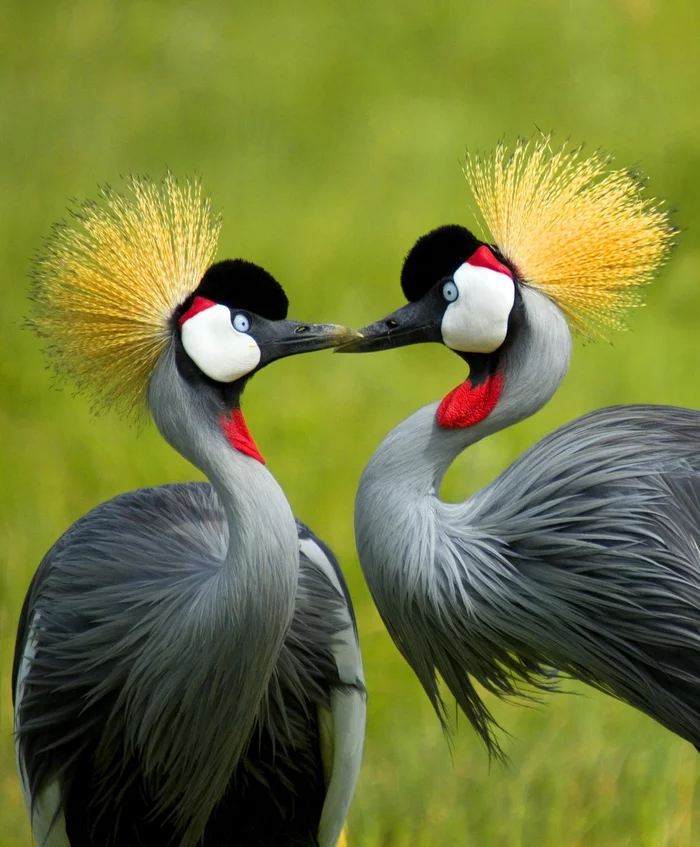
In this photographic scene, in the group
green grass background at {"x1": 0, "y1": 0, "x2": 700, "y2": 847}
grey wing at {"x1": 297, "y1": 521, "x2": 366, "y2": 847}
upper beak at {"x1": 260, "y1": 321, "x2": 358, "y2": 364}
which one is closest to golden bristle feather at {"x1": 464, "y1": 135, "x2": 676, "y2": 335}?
upper beak at {"x1": 260, "y1": 321, "x2": 358, "y2": 364}

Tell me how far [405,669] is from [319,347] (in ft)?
4.94

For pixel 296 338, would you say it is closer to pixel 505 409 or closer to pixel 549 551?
pixel 505 409

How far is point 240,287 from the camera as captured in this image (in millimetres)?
1693

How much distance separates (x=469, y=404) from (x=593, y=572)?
265mm

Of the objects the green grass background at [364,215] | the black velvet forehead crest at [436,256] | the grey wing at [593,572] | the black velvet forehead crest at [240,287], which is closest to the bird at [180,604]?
the black velvet forehead crest at [240,287]

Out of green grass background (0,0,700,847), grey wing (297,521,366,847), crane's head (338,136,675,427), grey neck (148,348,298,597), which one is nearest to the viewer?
grey neck (148,348,298,597)

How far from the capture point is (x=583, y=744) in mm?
2676

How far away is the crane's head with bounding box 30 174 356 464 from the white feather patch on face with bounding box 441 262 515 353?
0.14m

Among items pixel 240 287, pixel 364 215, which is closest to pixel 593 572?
pixel 240 287

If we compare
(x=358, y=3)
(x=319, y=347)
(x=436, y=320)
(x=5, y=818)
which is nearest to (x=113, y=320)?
(x=319, y=347)

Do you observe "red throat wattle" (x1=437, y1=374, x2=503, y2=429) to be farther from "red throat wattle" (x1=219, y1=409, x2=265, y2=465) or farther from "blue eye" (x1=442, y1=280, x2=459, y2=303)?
"red throat wattle" (x1=219, y1=409, x2=265, y2=465)

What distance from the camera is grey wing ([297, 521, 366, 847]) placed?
6.33 feet

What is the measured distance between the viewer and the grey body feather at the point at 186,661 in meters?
1.66

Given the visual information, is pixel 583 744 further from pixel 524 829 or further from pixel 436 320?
pixel 436 320
